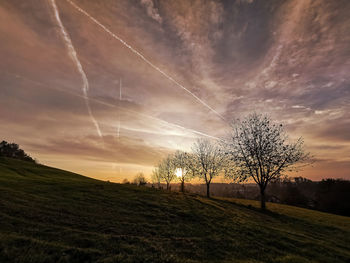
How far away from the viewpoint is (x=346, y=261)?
13.3m

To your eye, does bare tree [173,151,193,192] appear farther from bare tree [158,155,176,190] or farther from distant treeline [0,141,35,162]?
distant treeline [0,141,35,162]

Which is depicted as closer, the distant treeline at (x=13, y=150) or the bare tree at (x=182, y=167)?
the bare tree at (x=182, y=167)

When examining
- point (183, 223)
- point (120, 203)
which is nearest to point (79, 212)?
point (120, 203)

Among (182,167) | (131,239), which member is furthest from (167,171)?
(131,239)

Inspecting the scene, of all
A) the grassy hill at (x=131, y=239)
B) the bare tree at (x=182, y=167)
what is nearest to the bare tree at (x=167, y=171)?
the bare tree at (x=182, y=167)

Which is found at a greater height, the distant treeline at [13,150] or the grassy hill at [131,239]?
the distant treeline at [13,150]

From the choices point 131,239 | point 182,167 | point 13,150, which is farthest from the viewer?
point 13,150

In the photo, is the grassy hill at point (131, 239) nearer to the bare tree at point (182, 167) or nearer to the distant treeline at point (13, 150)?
the bare tree at point (182, 167)

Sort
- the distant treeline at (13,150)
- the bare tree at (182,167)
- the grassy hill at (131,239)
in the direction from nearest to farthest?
the grassy hill at (131,239) < the bare tree at (182,167) < the distant treeline at (13,150)

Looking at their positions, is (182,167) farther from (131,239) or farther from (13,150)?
(13,150)

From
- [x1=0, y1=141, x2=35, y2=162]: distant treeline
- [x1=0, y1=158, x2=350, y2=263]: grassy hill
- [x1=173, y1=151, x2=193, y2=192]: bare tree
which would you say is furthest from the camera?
[x1=0, y1=141, x2=35, y2=162]: distant treeline

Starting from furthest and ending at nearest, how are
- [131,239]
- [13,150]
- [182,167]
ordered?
[13,150], [182,167], [131,239]

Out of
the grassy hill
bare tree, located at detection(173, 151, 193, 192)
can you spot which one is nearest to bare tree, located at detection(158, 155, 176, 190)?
bare tree, located at detection(173, 151, 193, 192)

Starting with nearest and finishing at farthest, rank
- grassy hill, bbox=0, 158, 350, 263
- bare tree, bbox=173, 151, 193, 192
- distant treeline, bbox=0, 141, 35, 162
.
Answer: grassy hill, bbox=0, 158, 350, 263 < bare tree, bbox=173, 151, 193, 192 < distant treeline, bbox=0, 141, 35, 162
